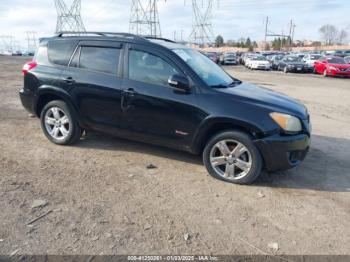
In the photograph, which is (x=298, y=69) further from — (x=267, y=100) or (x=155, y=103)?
(x=155, y=103)

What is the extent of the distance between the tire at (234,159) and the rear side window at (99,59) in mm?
1938

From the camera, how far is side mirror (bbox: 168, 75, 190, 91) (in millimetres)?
4617

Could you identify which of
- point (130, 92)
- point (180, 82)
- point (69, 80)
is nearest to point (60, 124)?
point (69, 80)

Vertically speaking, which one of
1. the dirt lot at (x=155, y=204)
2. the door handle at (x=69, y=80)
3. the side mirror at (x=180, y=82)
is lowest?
the dirt lot at (x=155, y=204)

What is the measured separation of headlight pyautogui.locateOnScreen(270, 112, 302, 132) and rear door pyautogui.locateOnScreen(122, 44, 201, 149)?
102 centimetres

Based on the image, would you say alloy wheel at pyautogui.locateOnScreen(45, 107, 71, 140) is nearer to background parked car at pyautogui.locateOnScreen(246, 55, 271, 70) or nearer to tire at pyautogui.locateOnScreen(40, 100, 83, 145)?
tire at pyautogui.locateOnScreen(40, 100, 83, 145)

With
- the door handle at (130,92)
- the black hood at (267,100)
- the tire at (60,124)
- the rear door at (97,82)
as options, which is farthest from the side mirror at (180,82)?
the tire at (60,124)

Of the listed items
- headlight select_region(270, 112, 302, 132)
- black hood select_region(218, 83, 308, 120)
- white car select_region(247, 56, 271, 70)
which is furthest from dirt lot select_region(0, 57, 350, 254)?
white car select_region(247, 56, 271, 70)

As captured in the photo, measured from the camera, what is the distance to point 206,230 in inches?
135

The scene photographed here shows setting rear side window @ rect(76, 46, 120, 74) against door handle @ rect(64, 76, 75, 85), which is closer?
rear side window @ rect(76, 46, 120, 74)

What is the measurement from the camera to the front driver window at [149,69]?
487 cm

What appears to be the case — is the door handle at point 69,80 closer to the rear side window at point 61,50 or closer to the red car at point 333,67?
the rear side window at point 61,50

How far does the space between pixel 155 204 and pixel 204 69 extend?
2.30 m

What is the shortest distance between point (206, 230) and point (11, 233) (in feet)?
6.14
